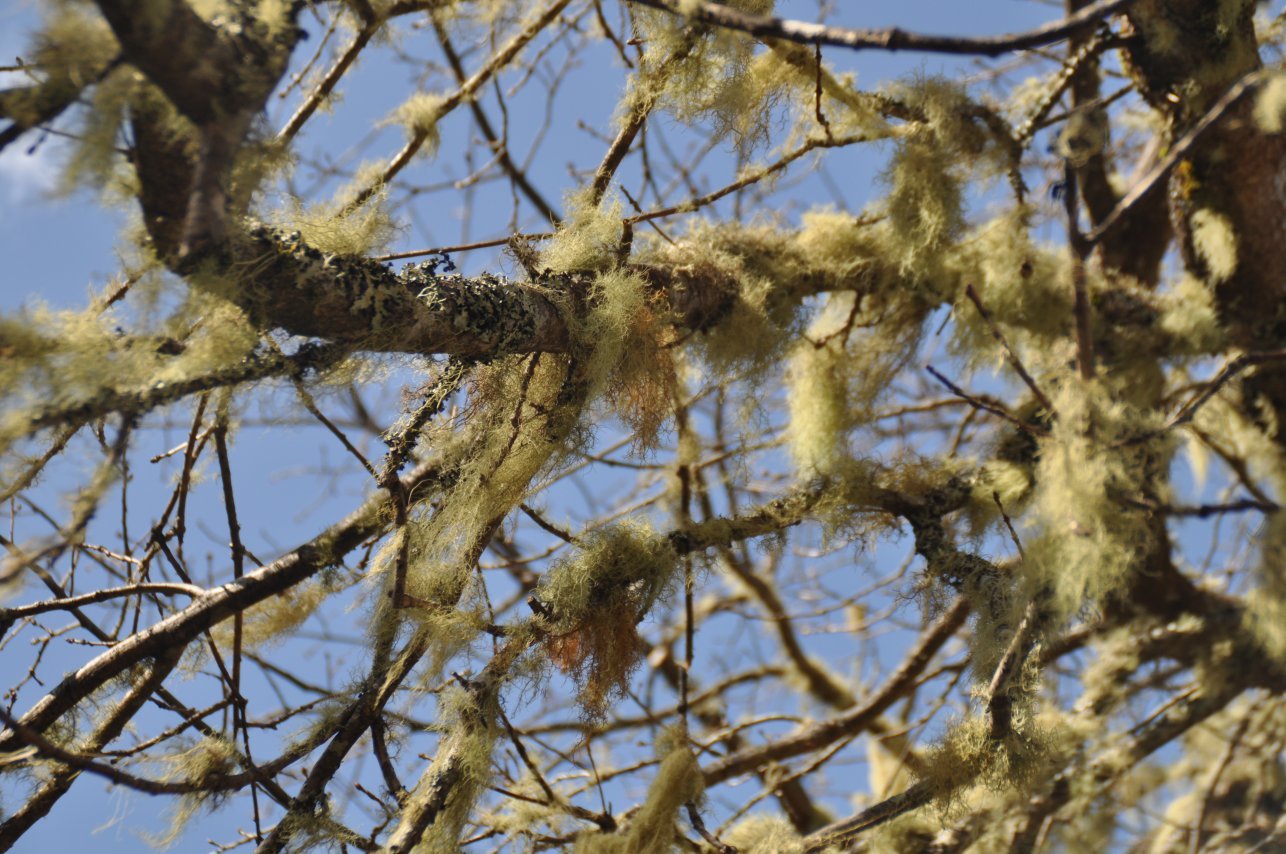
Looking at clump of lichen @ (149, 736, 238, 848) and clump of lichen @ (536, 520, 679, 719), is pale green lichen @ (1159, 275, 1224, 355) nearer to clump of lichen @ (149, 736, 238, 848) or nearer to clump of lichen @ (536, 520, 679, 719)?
clump of lichen @ (536, 520, 679, 719)

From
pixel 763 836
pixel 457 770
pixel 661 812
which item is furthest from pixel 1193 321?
pixel 457 770

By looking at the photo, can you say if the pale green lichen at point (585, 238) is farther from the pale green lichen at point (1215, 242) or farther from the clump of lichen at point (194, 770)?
the pale green lichen at point (1215, 242)

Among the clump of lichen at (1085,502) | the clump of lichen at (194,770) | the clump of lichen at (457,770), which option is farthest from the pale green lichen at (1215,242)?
the clump of lichen at (194,770)

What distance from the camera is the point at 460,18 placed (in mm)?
1614

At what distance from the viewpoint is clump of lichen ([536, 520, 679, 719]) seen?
150cm

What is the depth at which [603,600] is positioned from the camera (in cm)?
152

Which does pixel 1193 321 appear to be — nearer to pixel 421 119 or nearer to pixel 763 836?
pixel 763 836

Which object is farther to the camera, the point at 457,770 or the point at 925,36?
the point at 457,770

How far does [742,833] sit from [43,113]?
1.64m

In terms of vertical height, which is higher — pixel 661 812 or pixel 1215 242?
pixel 1215 242

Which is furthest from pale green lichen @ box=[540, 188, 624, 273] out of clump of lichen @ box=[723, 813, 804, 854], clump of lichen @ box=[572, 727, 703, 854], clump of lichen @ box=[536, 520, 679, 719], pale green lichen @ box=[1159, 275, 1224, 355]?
pale green lichen @ box=[1159, 275, 1224, 355]

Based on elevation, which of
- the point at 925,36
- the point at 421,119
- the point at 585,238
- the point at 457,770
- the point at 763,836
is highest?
the point at 421,119

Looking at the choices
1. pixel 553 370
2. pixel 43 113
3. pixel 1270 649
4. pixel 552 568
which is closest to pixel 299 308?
pixel 43 113

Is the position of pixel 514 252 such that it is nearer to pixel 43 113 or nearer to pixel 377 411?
pixel 43 113
